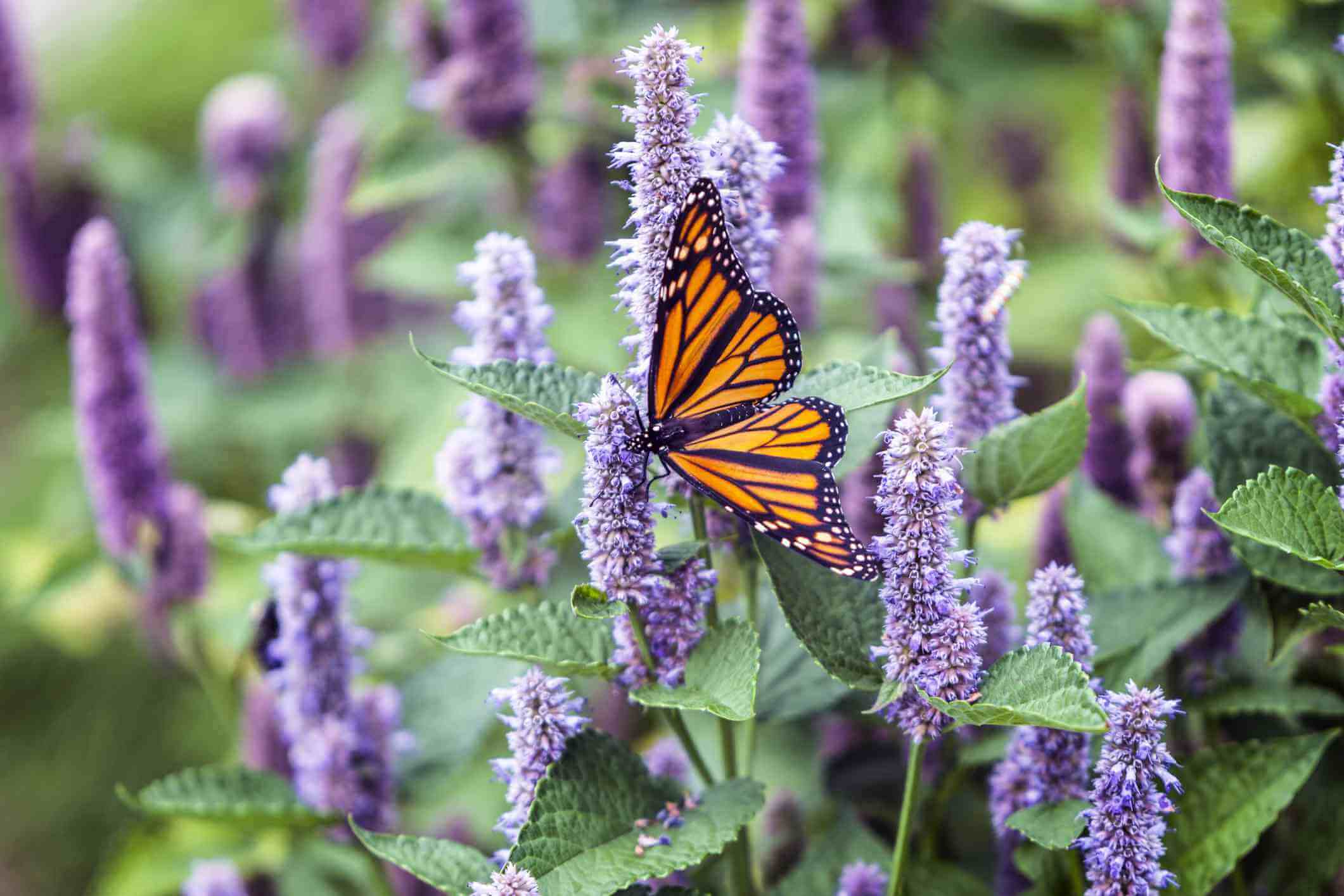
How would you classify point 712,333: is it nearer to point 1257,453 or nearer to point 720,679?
point 720,679

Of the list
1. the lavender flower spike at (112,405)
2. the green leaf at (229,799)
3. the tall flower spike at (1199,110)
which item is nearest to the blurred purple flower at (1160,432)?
the tall flower spike at (1199,110)

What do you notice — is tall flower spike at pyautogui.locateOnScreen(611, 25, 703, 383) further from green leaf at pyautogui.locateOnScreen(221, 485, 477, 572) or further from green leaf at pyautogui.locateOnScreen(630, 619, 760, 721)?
green leaf at pyautogui.locateOnScreen(221, 485, 477, 572)

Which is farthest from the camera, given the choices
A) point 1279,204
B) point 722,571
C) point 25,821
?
point 25,821

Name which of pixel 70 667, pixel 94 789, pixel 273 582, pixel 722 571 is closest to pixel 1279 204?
pixel 722 571

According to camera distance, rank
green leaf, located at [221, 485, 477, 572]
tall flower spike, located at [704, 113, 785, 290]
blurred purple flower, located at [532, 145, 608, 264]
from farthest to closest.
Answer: blurred purple flower, located at [532, 145, 608, 264] < green leaf, located at [221, 485, 477, 572] < tall flower spike, located at [704, 113, 785, 290]

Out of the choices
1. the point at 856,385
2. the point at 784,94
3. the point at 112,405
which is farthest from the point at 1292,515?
the point at 112,405

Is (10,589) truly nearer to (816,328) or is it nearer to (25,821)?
(25,821)

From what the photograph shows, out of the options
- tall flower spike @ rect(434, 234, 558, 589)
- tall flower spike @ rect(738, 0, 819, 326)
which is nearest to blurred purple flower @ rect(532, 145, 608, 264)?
tall flower spike @ rect(738, 0, 819, 326)
